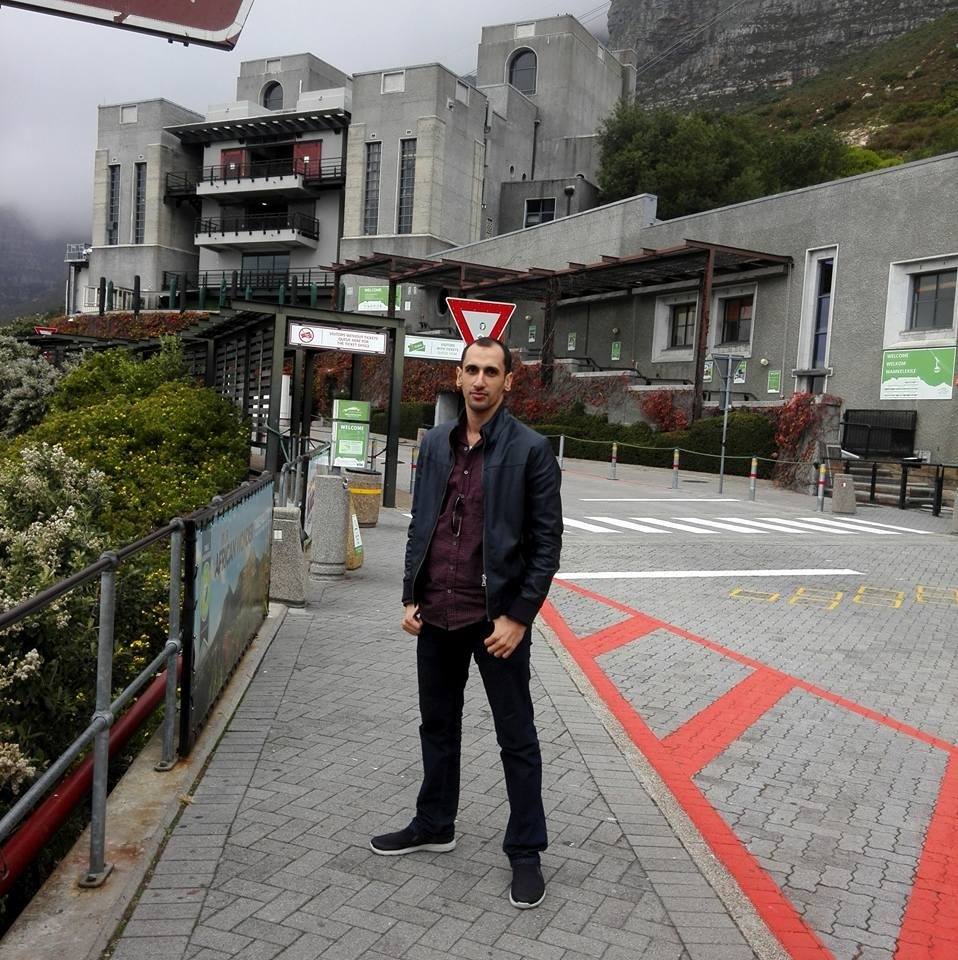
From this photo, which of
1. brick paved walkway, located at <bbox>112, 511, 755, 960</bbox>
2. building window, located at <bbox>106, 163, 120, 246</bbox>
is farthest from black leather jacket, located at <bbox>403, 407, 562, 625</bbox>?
building window, located at <bbox>106, 163, 120, 246</bbox>

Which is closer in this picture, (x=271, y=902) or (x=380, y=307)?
(x=271, y=902)

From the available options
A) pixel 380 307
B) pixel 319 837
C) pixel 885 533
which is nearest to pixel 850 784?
pixel 319 837

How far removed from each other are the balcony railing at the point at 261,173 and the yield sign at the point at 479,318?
5254 centimetres

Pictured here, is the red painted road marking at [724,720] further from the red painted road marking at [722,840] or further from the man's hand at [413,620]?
the man's hand at [413,620]

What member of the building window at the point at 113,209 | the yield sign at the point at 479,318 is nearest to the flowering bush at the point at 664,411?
the yield sign at the point at 479,318

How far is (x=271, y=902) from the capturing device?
341cm

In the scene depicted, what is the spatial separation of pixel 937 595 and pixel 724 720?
20.0 ft

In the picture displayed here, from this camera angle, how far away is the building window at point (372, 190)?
188 ft

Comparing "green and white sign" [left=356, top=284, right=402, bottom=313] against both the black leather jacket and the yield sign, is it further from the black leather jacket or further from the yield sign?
the black leather jacket

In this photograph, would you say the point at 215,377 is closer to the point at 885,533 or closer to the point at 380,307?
the point at 885,533

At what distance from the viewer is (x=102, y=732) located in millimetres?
3545

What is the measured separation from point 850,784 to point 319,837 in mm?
2737

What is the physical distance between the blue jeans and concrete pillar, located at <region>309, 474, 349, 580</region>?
6.06 metres

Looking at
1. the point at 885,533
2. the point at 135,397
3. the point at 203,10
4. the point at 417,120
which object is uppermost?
the point at 417,120
